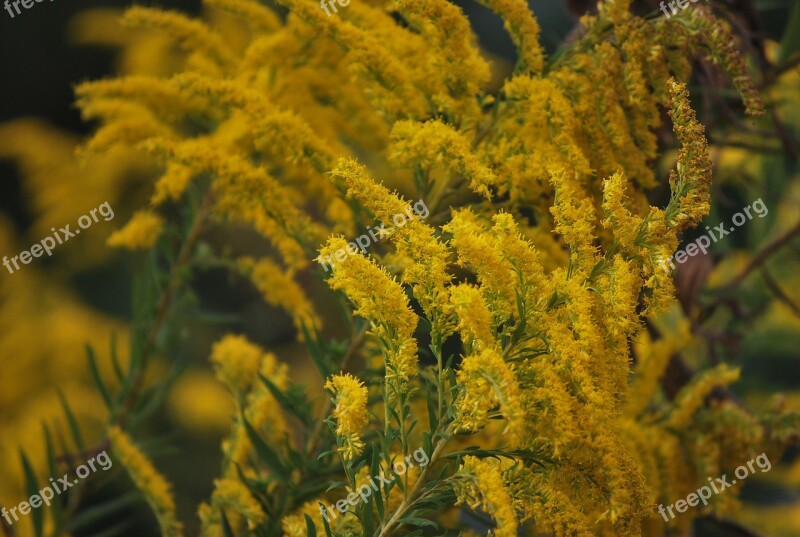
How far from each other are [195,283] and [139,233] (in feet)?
5.09

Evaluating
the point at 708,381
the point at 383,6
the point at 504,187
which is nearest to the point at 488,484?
the point at 504,187

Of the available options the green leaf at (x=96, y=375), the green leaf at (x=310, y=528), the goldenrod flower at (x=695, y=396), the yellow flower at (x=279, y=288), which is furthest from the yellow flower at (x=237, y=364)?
the goldenrod flower at (x=695, y=396)

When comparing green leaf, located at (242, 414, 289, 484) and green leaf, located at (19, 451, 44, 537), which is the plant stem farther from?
green leaf, located at (19, 451, 44, 537)

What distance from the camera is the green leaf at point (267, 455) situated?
0.94 m

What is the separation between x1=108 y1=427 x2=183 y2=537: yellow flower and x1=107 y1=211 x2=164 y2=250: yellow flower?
0.94 feet

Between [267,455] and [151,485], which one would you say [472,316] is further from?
[151,485]

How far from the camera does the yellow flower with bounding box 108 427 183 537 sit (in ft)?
3.30

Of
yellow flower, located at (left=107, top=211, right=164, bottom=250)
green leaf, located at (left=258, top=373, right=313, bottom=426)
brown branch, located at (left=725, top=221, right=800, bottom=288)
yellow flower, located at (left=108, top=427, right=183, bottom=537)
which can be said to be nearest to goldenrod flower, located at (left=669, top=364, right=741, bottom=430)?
brown branch, located at (left=725, top=221, right=800, bottom=288)

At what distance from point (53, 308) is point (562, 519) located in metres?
1.38

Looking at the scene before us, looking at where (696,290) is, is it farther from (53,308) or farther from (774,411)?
(53,308)

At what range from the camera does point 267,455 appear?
37.5 inches

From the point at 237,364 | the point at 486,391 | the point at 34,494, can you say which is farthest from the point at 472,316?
the point at 34,494

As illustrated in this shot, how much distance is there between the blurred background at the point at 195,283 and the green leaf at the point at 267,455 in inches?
11.5

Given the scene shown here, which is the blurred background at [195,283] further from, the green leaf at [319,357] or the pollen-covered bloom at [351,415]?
the pollen-covered bloom at [351,415]
